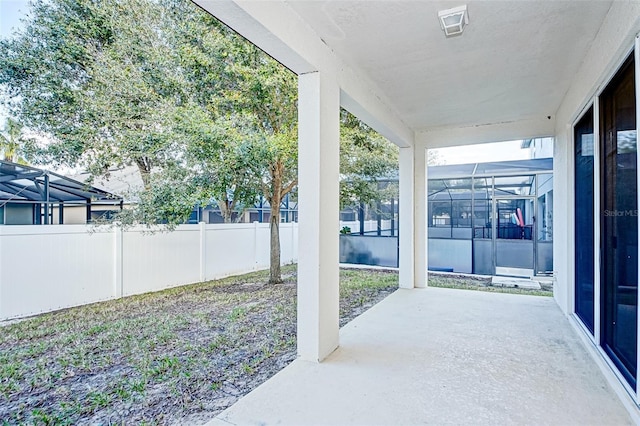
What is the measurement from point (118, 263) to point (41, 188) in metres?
1.38

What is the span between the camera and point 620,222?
2.21m

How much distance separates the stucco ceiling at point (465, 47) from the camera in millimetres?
2111

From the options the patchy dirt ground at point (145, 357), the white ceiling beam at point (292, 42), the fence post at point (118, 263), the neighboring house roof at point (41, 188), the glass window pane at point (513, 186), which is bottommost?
the patchy dirt ground at point (145, 357)

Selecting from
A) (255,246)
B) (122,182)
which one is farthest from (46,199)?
(255,246)

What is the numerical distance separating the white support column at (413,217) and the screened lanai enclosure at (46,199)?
447 centimetres

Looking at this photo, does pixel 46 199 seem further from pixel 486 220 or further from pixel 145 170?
pixel 486 220

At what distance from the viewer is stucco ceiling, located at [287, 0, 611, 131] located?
6.93ft

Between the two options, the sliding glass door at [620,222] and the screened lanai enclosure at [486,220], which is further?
the screened lanai enclosure at [486,220]

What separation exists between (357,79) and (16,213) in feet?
14.2

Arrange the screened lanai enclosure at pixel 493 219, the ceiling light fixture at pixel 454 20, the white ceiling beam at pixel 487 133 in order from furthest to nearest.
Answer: the screened lanai enclosure at pixel 493 219 < the white ceiling beam at pixel 487 133 < the ceiling light fixture at pixel 454 20

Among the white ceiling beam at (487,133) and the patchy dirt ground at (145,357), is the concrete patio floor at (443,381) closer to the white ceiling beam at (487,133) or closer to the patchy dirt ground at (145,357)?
→ the patchy dirt ground at (145,357)

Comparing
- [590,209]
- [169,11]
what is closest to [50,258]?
[169,11]

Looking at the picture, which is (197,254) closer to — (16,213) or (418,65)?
(16,213)

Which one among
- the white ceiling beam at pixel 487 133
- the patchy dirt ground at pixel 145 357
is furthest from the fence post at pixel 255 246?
the white ceiling beam at pixel 487 133
